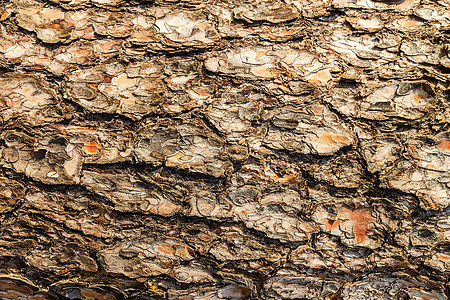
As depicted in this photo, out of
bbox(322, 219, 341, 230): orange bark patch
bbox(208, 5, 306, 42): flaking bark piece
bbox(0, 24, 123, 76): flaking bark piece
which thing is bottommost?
bbox(322, 219, 341, 230): orange bark patch

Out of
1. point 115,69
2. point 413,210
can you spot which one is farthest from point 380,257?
point 115,69

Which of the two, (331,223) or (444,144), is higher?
(444,144)

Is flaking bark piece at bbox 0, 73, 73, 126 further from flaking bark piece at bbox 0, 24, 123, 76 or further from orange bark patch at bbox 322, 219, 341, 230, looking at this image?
orange bark patch at bbox 322, 219, 341, 230

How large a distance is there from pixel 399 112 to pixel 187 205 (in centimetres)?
58

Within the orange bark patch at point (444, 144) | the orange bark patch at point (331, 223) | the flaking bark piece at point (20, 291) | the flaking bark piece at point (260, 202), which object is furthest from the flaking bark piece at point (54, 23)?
the orange bark patch at point (444, 144)

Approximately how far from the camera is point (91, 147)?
100 centimetres

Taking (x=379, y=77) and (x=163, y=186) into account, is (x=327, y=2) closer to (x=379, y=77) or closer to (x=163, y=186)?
(x=379, y=77)

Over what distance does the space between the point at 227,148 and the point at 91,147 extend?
0.35m

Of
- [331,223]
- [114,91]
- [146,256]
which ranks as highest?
[114,91]

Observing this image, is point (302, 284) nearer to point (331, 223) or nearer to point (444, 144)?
point (331, 223)

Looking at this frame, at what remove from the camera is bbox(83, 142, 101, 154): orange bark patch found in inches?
39.2

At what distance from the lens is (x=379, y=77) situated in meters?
1.00

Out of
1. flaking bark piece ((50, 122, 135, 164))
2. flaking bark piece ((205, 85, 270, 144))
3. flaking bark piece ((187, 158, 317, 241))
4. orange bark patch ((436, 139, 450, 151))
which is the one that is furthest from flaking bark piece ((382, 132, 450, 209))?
flaking bark piece ((50, 122, 135, 164))

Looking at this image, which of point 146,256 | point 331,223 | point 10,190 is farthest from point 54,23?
point 331,223
